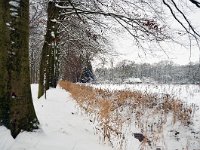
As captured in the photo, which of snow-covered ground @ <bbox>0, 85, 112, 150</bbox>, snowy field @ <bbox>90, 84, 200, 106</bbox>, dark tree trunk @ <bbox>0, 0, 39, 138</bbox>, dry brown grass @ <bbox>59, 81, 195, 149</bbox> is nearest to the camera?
snow-covered ground @ <bbox>0, 85, 112, 150</bbox>

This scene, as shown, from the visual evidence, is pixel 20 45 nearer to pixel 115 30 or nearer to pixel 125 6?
pixel 125 6

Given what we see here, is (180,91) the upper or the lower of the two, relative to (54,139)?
upper

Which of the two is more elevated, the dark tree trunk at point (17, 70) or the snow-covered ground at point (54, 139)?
the dark tree trunk at point (17, 70)

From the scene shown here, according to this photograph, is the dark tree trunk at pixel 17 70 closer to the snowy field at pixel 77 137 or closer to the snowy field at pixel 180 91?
the snowy field at pixel 77 137

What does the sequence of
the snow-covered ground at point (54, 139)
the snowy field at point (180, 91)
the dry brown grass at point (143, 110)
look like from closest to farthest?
the snow-covered ground at point (54, 139)
the dry brown grass at point (143, 110)
the snowy field at point (180, 91)

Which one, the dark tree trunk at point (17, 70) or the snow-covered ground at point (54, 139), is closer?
the snow-covered ground at point (54, 139)

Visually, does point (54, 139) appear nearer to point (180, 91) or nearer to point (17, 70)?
point (17, 70)

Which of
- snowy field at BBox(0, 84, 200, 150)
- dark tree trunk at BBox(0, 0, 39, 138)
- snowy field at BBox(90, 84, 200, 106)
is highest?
dark tree trunk at BBox(0, 0, 39, 138)

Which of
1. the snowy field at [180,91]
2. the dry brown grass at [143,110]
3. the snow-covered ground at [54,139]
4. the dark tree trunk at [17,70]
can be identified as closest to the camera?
the snow-covered ground at [54,139]

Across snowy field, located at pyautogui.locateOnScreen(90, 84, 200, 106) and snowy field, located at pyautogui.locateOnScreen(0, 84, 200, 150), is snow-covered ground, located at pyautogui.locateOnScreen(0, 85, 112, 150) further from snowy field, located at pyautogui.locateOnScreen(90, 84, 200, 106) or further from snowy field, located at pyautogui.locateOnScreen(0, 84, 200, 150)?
snowy field, located at pyautogui.locateOnScreen(90, 84, 200, 106)

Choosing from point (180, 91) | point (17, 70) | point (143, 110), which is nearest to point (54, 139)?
point (17, 70)

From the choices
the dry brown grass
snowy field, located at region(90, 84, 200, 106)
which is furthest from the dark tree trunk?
snowy field, located at region(90, 84, 200, 106)

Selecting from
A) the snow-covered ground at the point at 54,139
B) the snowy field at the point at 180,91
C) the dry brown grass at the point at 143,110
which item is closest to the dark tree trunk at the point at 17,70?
the snow-covered ground at the point at 54,139

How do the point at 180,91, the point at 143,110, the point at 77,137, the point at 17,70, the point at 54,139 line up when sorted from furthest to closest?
the point at 180,91 < the point at 143,110 < the point at 77,137 < the point at 54,139 < the point at 17,70
